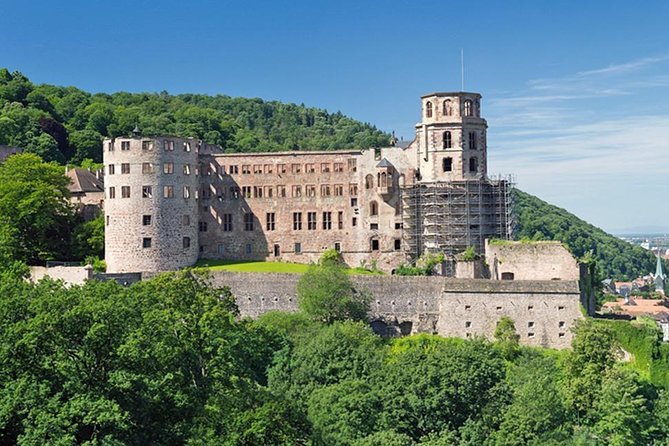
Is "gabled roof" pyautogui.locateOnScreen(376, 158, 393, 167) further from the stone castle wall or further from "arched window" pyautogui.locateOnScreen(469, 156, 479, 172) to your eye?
the stone castle wall

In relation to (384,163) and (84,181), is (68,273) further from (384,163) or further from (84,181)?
(384,163)

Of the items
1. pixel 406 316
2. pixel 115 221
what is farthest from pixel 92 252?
pixel 406 316

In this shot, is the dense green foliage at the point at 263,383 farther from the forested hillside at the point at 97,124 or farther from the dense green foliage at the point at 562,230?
the dense green foliage at the point at 562,230

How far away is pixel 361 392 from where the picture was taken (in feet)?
153

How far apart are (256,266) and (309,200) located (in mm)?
6710

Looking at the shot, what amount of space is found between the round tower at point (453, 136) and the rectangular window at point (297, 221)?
1050cm

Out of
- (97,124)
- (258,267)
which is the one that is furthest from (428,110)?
(97,124)

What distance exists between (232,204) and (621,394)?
37698 millimetres

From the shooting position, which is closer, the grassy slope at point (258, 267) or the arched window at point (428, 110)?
the grassy slope at point (258, 267)

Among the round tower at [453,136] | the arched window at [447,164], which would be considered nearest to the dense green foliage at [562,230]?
the round tower at [453,136]

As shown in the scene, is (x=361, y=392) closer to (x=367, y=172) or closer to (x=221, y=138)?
(x=367, y=172)

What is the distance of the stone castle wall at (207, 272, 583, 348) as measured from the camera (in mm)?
62844

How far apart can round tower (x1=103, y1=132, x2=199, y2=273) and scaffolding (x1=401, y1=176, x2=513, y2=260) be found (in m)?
17.9

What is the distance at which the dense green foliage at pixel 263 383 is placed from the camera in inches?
1553
